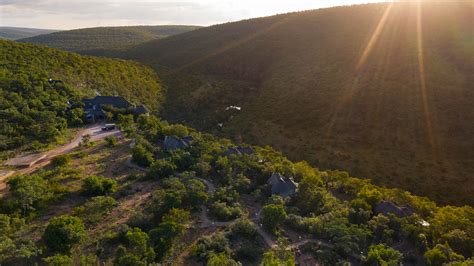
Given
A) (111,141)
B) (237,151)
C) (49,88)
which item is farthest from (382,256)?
(49,88)

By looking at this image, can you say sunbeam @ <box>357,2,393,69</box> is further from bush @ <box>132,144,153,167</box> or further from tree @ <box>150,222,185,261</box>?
tree @ <box>150,222,185,261</box>

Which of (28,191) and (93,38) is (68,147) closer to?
(28,191)

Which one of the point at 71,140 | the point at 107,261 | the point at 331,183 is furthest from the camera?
the point at 71,140

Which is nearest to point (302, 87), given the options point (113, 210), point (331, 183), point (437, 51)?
point (437, 51)

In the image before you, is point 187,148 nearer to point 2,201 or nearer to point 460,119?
point 2,201

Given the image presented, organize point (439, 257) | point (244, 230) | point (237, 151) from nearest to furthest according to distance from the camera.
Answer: point (439, 257) < point (244, 230) < point (237, 151)

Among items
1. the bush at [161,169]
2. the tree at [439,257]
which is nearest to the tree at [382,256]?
the tree at [439,257]

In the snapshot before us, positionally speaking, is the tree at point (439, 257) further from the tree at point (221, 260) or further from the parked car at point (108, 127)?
the parked car at point (108, 127)
